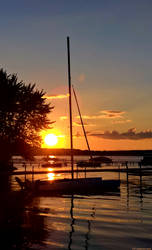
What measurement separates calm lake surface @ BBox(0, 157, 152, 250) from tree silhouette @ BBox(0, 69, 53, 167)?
2222 centimetres

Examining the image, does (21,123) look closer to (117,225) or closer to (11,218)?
(11,218)

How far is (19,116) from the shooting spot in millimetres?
50750

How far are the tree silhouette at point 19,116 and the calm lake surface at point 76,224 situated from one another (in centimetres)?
2222

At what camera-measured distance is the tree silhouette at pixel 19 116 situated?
4862cm

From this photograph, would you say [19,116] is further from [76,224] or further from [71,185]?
[76,224]

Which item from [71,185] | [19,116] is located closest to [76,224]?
[71,185]

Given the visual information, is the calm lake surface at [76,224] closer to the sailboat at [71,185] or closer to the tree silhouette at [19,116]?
the sailboat at [71,185]

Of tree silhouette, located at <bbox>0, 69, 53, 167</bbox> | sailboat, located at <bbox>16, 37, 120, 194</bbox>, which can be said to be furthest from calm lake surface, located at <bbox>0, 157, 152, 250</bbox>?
tree silhouette, located at <bbox>0, 69, 53, 167</bbox>

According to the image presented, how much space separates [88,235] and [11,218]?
251 inches

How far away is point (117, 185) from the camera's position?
38688mm

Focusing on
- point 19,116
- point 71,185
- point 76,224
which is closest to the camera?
point 76,224

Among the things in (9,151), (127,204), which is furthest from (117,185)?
(9,151)

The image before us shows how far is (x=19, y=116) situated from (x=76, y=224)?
1349 inches

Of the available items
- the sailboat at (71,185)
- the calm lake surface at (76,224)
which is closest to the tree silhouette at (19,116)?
the sailboat at (71,185)
